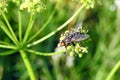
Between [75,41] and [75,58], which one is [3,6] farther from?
[75,58]

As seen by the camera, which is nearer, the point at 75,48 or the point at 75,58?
the point at 75,48

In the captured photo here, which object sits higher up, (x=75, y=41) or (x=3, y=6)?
A: (x=3, y=6)

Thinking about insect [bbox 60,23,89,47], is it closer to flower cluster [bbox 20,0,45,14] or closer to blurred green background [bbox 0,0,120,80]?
flower cluster [bbox 20,0,45,14]

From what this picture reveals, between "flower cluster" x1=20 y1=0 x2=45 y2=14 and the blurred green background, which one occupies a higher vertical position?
the blurred green background

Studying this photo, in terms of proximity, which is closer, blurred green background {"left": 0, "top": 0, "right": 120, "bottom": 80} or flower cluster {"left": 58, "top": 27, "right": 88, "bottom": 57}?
flower cluster {"left": 58, "top": 27, "right": 88, "bottom": 57}

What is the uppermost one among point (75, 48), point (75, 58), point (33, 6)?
point (75, 58)

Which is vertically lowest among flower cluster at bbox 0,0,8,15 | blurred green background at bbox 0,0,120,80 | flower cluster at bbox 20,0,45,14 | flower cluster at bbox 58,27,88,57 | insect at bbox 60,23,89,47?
flower cluster at bbox 58,27,88,57

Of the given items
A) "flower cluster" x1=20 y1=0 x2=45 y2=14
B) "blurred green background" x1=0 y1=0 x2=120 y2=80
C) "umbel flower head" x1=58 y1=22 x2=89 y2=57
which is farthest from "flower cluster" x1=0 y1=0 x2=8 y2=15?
"blurred green background" x1=0 y1=0 x2=120 y2=80

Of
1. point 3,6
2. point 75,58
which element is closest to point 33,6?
point 3,6
